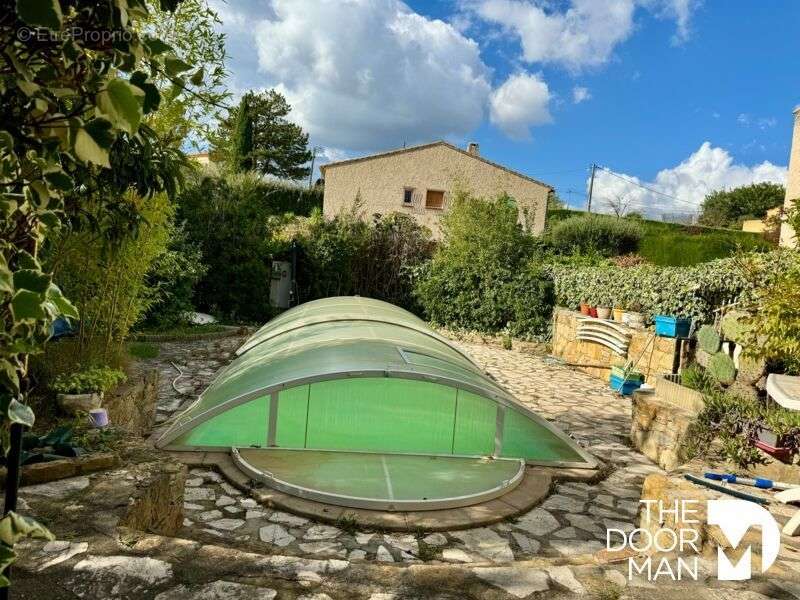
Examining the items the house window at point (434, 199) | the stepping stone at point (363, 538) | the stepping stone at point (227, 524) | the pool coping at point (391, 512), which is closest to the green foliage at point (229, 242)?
the pool coping at point (391, 512)

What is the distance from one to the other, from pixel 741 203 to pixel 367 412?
41044 millimetres

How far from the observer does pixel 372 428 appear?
Answer: 197 inches

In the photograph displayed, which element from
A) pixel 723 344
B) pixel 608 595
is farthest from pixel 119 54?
pixel 723 344

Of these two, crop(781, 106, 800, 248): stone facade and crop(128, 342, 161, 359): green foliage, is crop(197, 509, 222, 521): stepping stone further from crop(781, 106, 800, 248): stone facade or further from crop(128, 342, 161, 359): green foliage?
crop(781, 106, 800, 248): stone facade

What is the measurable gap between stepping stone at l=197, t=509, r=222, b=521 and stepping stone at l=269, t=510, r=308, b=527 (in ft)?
1.23

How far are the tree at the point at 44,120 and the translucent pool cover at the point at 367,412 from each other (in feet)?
11.6

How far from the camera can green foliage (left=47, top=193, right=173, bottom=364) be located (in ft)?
17.0

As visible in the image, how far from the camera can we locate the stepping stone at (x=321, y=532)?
3.62 metres

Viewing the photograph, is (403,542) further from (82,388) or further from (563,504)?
(82,388)

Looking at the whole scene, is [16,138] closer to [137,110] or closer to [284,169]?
[137,110]

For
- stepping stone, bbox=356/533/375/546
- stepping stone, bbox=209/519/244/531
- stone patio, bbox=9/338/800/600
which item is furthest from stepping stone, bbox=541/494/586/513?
stepping stone, bbox=209/519/244/531

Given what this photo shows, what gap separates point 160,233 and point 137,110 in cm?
504

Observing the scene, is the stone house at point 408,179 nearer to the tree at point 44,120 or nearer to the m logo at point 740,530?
the m logo at point 740,530

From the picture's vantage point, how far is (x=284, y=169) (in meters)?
40.8
